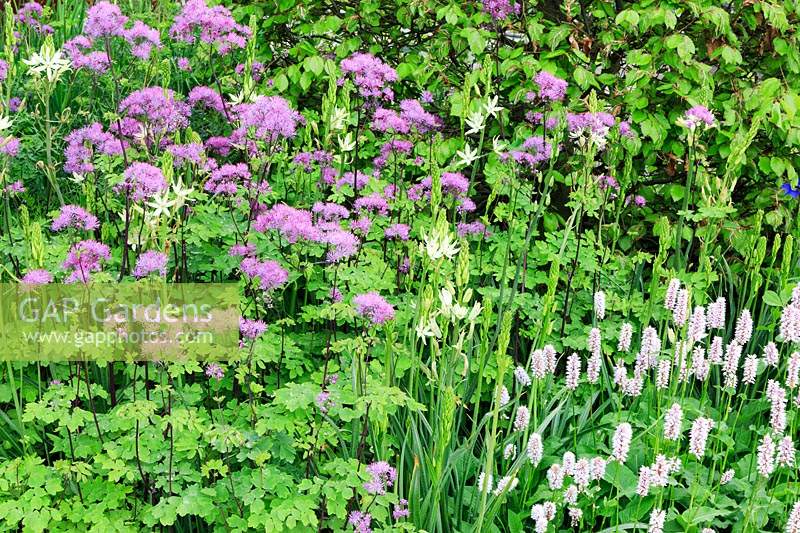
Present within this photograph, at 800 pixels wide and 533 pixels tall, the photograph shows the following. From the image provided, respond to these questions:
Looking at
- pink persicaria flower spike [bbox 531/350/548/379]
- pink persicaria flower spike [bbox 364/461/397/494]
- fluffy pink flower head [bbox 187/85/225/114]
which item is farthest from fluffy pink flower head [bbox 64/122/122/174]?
pink persicaria flower spike [bbox 531/350/548/379]

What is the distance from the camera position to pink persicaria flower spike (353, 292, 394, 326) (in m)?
2.57

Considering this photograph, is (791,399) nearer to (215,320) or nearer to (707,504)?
(707,504)

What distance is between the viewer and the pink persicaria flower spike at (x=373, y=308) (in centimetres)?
257

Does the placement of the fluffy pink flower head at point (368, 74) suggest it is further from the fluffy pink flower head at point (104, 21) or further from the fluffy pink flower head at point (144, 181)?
the fluffy pink flower head at point (144, 181)

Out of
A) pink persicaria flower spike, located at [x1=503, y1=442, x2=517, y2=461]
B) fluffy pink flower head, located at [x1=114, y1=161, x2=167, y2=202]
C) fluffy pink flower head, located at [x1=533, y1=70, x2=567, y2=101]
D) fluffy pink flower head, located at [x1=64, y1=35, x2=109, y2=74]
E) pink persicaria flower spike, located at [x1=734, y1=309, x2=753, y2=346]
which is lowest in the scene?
pink persicaria flower spike, located at [x1=503, y1=442, x2=517, y2=461]

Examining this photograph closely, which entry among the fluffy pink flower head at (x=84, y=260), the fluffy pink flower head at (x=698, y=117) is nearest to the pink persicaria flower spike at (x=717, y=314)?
the fluffy pink flower head at (x=698, y=117)

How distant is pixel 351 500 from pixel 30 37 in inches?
160

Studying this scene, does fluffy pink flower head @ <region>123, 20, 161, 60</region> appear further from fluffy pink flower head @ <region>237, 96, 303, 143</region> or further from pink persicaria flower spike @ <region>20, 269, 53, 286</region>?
pink persicaria flower spike @ <region>20, 269, 53, 286</region>

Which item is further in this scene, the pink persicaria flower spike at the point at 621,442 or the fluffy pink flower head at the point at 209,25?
the fluffy pink flower head at the point at 209,25

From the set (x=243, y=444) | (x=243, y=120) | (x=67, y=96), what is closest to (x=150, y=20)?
(x=67, y=96)

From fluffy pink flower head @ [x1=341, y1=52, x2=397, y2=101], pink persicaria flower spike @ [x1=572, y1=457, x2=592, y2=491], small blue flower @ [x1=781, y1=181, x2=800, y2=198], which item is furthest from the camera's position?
small blue flower @ [x1=781, y1=181, x2=800, y2=198]

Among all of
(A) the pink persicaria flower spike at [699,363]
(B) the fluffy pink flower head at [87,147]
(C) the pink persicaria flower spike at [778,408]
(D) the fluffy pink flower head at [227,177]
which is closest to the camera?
(C) the pink persicaria flower spike at [778,408]

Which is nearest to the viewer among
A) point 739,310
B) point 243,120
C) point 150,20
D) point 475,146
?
point 243,120

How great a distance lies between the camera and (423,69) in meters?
4.14
